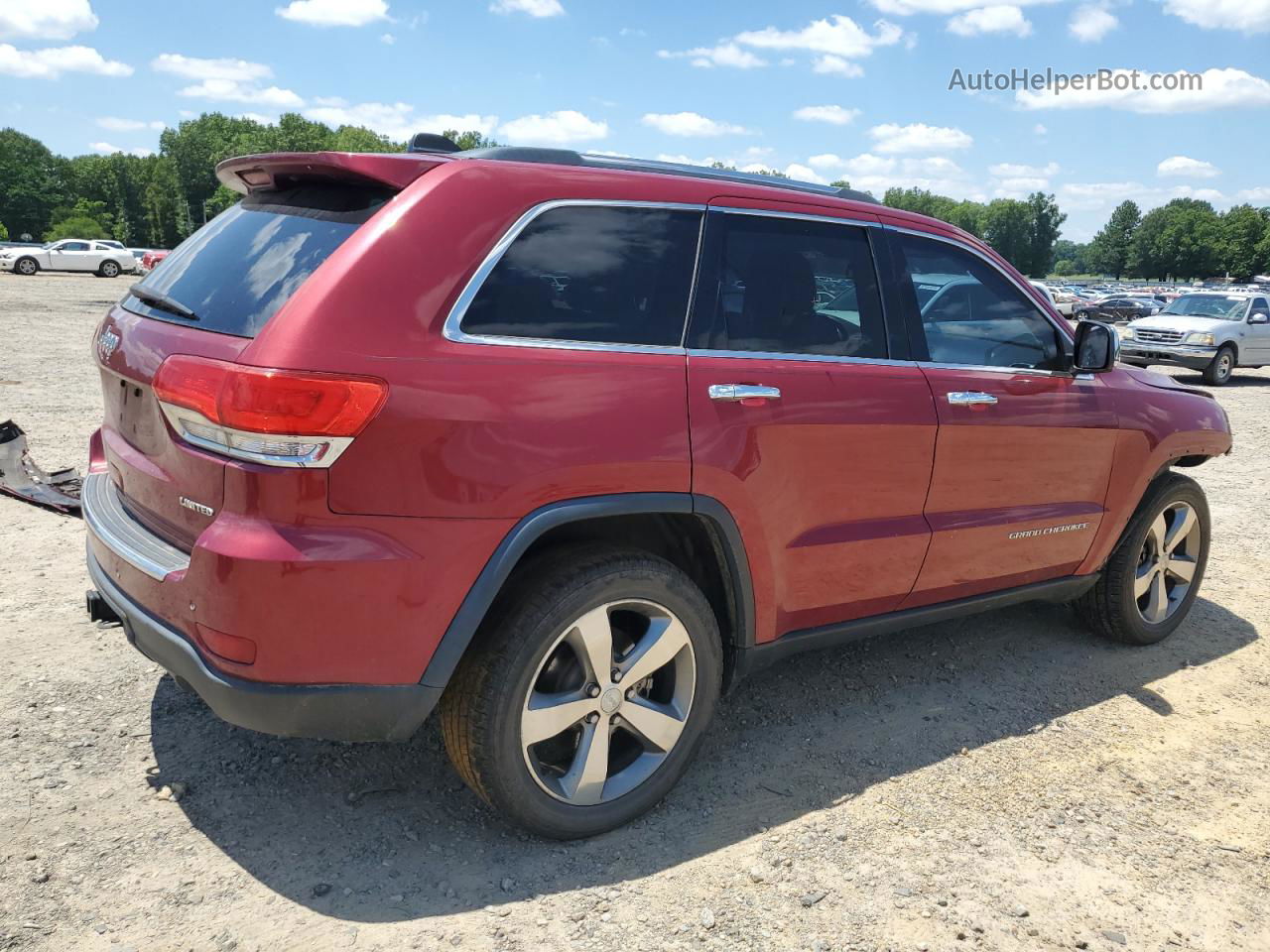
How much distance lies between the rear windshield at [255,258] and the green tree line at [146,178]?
120998mm

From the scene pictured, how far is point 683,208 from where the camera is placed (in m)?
2.99

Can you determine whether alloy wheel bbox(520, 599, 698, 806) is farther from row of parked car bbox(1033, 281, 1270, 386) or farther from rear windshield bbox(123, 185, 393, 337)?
row of parked car bbox(1033, 281, 1270, 386)

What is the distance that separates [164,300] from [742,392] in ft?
5.61

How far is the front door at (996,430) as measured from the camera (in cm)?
358

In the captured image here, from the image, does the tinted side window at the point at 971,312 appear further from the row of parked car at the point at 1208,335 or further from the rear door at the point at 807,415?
the row of parked car at the point at 1208,335

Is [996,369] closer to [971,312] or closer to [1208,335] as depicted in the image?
[971,312]

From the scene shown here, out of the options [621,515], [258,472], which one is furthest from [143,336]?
[621,515]

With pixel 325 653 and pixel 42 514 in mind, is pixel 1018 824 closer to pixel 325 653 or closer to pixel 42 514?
pixel 325 653

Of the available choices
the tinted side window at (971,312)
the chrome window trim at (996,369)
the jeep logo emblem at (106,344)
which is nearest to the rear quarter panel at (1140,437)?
the chrome window trim at (996,369)

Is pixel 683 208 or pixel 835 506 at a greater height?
pixel 683 208

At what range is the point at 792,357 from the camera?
3.12m

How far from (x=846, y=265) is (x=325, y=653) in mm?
2159

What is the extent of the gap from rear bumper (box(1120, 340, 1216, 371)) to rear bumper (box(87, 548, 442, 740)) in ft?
60.5

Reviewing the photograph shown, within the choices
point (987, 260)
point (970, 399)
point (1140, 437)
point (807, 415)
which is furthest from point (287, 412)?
point (1140, 437)
